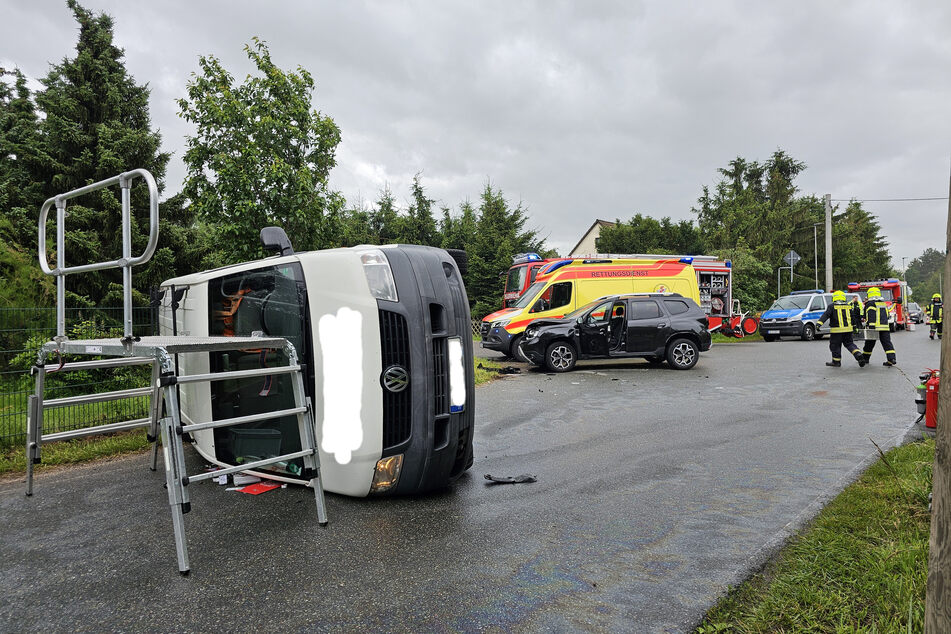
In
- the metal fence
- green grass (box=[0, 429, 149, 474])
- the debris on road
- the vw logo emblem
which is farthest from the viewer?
the metal fence

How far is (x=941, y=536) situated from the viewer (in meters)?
1.67

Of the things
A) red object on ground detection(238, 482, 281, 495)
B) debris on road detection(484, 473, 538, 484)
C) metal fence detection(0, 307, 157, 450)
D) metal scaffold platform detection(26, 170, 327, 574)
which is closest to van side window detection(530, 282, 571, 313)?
metal fence detection(0, 307, 157, 450)

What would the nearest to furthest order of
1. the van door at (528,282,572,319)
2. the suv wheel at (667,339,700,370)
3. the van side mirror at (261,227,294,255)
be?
the van side mirror at (261,227,294,255), the suv wheel at (667,339,700,370), the van door at (528,282,572,319)

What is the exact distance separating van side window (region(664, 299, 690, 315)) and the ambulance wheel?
1046 cm

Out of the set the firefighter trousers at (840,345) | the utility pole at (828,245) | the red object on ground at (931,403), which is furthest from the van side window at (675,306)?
the utility pole at (828,245)

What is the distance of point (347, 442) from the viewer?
3.69 m

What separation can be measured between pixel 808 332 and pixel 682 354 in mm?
11101

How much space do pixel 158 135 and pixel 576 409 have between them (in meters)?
11.6

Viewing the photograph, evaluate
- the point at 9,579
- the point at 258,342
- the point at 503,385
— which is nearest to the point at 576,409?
the point at 503,385

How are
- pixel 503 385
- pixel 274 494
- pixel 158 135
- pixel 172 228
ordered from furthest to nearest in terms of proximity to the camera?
pixel 158 135 → pixel 172 228 → pixel 503 385 → pixel 274 494

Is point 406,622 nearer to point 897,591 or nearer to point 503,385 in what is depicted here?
point 897,591

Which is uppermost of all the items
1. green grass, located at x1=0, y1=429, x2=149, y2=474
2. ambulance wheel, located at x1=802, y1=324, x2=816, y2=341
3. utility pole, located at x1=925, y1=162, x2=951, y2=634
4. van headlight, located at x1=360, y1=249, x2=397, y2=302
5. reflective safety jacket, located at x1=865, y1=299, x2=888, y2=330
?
van headlight, located at x1=360, y1=249, x2=397, y2=302

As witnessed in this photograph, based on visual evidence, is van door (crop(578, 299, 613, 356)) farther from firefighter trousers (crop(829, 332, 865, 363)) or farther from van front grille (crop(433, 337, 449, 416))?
van front grille (crop(433, 337, 449, 416))

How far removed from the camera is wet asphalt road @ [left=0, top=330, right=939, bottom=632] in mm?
2502
